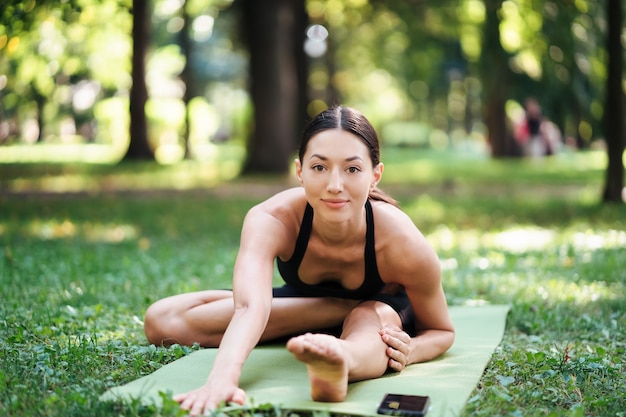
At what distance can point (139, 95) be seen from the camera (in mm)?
20703

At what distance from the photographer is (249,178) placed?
15273 mm

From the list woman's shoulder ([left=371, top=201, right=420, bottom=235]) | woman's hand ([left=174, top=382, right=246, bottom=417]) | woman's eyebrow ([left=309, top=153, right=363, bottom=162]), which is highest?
woman's eyebrow ([left=309, top=153, right=363, bottom=162])

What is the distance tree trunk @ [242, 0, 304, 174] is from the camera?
1502 cm

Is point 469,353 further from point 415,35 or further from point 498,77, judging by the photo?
point 415,35

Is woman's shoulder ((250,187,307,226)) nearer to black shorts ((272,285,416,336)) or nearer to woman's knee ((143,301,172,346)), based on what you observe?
black shorts ((272,285,416,336))

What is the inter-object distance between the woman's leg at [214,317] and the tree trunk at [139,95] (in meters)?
16.8

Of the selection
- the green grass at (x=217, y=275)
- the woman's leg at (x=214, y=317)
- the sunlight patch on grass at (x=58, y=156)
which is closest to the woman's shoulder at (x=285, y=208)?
the woman's leg at (x=214, y=317)

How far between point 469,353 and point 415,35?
54.9ft

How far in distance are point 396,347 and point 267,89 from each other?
12094mm

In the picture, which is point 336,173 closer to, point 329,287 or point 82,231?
point 329,287

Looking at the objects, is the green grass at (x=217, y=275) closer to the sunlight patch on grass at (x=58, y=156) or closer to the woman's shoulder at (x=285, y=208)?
the woman's shoulder at (x=285, y=208)

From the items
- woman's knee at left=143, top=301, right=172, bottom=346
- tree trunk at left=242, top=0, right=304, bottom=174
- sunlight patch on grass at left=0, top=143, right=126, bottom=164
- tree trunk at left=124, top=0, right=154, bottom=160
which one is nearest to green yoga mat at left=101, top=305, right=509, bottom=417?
woman's knee at left=143, top=301, right=172, bottom=346

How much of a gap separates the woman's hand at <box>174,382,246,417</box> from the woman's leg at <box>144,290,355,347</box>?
3.47 feet

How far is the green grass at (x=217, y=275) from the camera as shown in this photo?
11.5 ft
